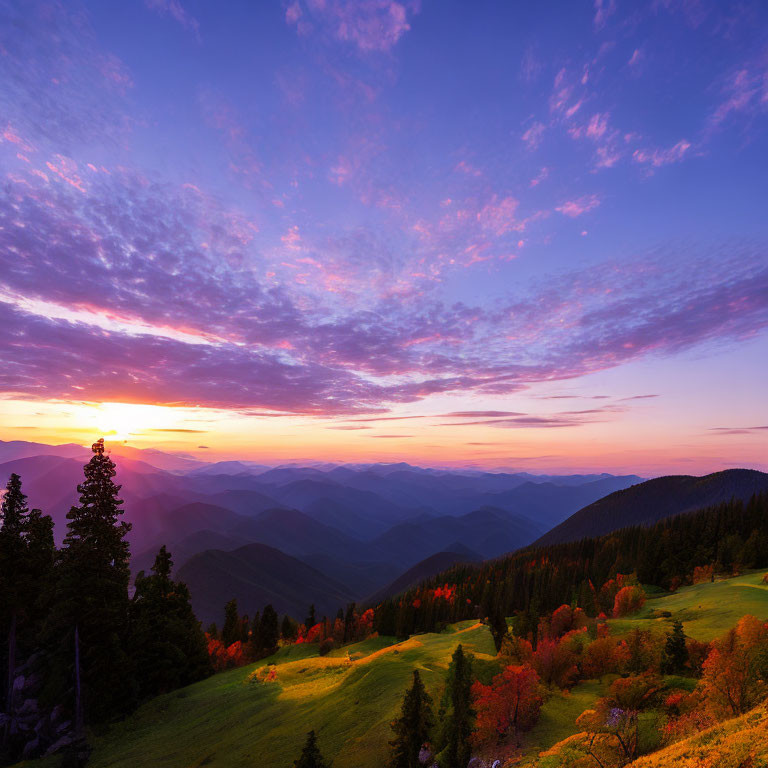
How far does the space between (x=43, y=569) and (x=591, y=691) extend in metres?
64.1

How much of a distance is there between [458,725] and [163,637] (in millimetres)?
49323

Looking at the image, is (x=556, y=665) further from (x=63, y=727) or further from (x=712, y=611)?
(x=63, y=727)

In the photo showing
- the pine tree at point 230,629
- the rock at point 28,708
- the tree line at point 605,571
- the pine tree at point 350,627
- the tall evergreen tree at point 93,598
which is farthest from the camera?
the pine tree at point 350,627

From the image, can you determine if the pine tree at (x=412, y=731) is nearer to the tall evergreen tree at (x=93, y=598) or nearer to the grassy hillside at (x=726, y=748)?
the grassy hillside at (x=726, y=748)

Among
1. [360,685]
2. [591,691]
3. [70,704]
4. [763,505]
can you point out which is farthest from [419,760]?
[763,505]

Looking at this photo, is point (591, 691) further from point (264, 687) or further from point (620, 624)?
point (264, 687)

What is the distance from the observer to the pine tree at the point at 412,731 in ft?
82.8

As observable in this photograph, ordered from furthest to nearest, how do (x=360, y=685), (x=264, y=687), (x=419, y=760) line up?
(x=264, y=687) → (x=360, y=685) → (x=419, y=760)

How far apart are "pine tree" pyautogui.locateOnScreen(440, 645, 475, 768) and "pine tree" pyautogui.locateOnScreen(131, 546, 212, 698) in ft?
146

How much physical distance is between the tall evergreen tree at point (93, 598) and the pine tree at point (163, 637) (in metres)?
5.51

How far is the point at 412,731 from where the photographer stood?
82.9 feet

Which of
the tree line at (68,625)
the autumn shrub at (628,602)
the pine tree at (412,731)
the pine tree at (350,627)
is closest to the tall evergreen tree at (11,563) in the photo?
the tree line at (68,625)

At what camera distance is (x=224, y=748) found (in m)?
34.1

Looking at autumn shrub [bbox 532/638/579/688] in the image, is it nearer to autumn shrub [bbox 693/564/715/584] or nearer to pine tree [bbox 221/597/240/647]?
pine tree [bbox 221/597/240/647]
